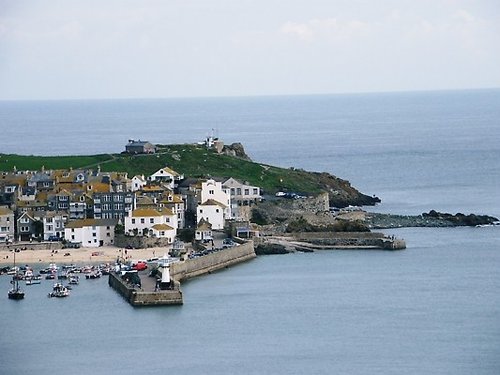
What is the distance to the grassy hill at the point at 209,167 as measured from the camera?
6362 centimetres

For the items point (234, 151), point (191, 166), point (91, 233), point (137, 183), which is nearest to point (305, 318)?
point (91, 233)

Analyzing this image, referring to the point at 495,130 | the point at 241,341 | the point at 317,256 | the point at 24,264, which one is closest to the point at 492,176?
the point at 317,256

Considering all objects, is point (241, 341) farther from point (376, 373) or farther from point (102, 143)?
point (102, 143)

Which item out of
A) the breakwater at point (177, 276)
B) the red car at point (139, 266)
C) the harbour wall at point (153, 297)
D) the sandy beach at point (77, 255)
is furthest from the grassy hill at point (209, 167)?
the harbour wall at point (153, 297)

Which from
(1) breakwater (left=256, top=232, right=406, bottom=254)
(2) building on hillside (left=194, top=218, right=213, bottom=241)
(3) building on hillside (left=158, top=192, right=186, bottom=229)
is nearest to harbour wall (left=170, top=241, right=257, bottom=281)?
(1) breakwater (left=256, top=232, right=406, bottom=254)

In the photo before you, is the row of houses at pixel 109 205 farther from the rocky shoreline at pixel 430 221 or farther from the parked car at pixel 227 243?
the rocky shoreline at pixel 430 221

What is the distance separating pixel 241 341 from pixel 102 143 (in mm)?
70126

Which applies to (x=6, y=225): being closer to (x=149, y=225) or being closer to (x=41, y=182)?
(x=41, y=182)

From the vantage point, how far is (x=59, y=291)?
43.2m

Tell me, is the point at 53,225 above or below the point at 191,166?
below

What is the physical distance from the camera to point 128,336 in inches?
1473

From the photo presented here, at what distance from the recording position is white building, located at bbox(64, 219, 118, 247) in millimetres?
51938

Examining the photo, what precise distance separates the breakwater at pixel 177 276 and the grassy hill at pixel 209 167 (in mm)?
12184

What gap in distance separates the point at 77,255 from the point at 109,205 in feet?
12.7
